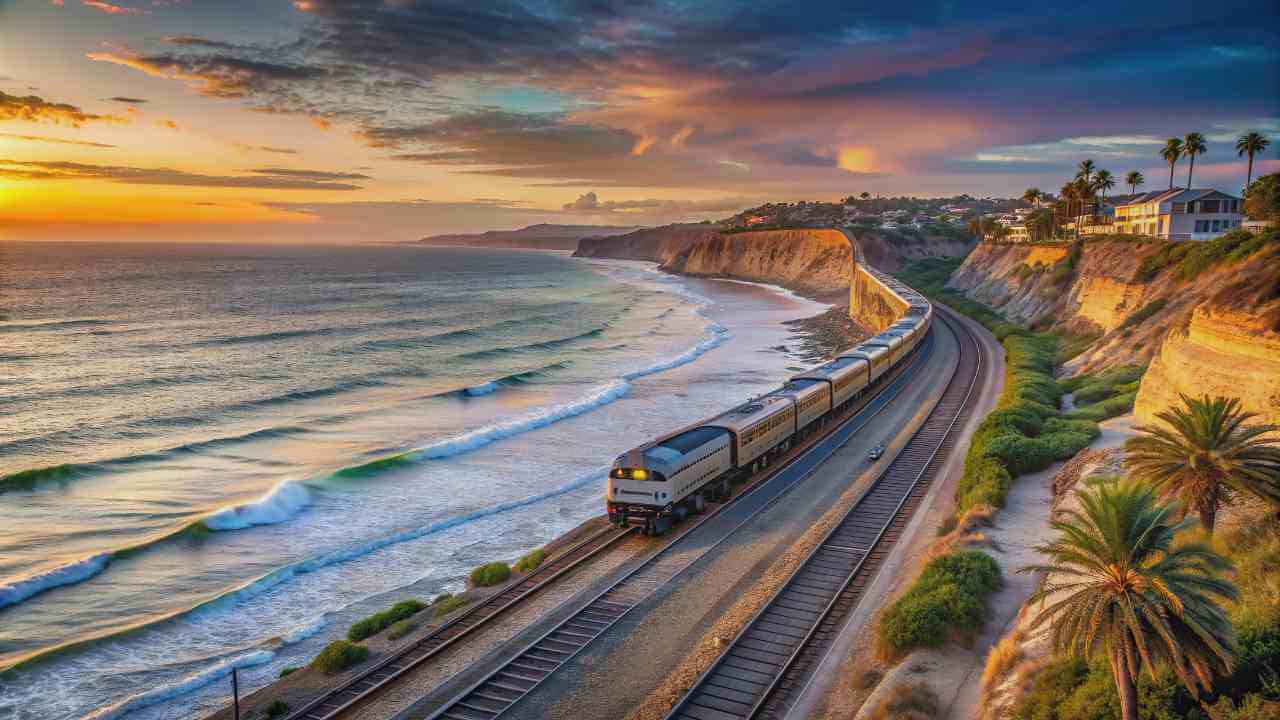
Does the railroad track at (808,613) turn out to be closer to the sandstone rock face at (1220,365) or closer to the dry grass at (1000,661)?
the dry grass at (1000,661)

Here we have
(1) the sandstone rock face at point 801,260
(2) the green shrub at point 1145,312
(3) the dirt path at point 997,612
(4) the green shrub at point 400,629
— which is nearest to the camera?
(3) the dirt path at point 997,612

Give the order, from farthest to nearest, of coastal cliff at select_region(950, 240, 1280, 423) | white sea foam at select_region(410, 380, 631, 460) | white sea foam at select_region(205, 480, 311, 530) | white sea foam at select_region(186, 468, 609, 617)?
1. white sea foam at select_region(410, 380, 631, 460)
2. white sea foam at select_region(205, 480, 311, 530)
3. coastal cliff at select_region(950, 240, 1280, 423)
4. white sea foam at select_region(186, 468, 609, 617)

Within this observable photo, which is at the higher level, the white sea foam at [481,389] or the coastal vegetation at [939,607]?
the coastal vegetation at [939,607]

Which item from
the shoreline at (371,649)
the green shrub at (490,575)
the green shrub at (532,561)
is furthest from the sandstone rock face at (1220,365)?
the green shrub at (490,575)

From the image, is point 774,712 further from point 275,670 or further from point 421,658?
point 275,670

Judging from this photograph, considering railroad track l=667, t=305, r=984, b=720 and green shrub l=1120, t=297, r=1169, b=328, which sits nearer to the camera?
railroad track l=667, t=305, r=984, b=720

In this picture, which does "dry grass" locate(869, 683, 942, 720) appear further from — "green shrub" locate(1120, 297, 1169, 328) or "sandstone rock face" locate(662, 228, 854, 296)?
"sandstone rock face" locate(662, 228, 854, 296)

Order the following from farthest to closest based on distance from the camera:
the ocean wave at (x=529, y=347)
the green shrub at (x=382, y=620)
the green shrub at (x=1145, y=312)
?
the ocean wave at (x=529, y=347)
the green shrub at (x=1145, y=312)
the green shrub at (x=382, y=620)

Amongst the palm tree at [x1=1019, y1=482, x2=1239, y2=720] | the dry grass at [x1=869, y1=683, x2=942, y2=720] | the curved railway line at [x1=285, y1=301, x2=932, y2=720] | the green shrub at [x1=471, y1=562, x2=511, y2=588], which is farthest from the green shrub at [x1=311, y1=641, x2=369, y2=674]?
the palm tree at [x1=1019, y1=482, x2=1239, y2=720]
